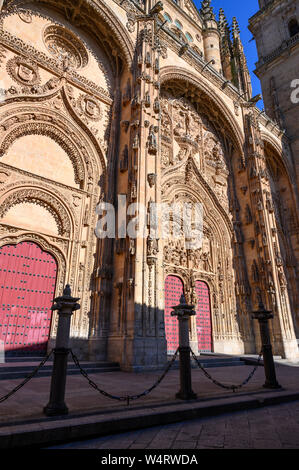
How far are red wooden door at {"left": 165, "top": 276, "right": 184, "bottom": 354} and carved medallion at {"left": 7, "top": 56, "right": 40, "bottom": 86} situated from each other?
9.09m

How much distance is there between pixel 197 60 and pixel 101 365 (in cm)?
1643

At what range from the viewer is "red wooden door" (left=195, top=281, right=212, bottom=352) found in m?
12.8

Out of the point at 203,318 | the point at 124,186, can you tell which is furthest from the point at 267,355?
the point at 124,186

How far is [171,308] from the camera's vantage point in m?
10.9

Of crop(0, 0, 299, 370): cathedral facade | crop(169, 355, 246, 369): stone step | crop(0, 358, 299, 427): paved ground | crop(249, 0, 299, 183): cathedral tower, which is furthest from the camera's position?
crop(249, 0, 299, 183): cathedral tower

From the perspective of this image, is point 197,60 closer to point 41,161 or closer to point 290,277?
point 41,161

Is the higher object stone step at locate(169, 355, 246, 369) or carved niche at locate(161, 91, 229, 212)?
carved niche at locate(161, 91, 229, 212)

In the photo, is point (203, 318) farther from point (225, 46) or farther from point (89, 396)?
point (225, 46)

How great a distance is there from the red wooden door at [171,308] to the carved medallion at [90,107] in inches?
291

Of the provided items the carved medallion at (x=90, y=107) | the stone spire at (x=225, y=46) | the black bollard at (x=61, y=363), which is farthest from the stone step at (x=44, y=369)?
the stone spire at (x=225, y=46)

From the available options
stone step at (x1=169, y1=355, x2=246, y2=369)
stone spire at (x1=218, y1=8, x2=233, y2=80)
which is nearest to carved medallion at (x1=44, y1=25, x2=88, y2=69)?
stone step at (x1=169, y1=355, x2=246, y2=369)

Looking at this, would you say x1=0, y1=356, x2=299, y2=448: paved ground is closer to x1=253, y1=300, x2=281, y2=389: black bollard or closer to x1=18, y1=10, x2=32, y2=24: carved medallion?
x1=253, y1=300, x2=281, y2=389: black bollard

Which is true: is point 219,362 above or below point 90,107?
below

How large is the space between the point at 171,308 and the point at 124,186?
4.98 m
